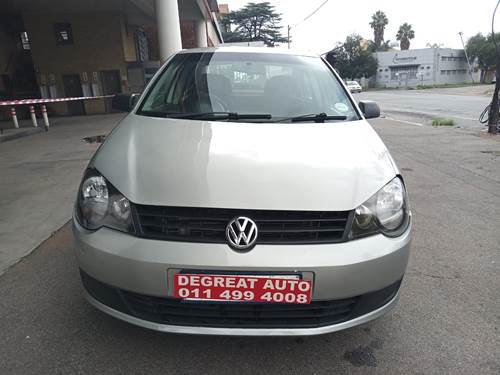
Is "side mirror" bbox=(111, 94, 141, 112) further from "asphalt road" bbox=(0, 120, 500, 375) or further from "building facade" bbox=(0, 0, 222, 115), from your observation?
"building facade" bbox=(0, 0, 222, 115)

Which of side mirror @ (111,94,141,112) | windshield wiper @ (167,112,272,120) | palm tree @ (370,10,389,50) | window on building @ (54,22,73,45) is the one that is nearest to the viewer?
windshield wiper @ (167,112,272,120)

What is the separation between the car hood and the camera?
69.3 inches

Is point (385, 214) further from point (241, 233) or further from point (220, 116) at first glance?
point (220, 116)

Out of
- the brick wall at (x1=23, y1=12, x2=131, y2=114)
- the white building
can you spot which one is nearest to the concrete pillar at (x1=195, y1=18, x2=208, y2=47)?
the brick wall at (x1=23, y1=12, x2=131, y2=114)

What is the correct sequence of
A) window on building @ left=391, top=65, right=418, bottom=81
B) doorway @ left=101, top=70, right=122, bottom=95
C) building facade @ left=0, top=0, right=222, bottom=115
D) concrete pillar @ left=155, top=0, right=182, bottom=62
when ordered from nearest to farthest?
1. concrete pillar @ left=155, top=0, right=182, bottom=62
2. building facade @ left=0, top=0, right=222, bottom=115
3. doorway @ left=101, top=70, right=122, bottom=95
4. window on building @ left=391, top=65, right=418, bottom=81

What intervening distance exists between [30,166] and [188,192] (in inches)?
241

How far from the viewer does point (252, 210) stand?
67.5 inches

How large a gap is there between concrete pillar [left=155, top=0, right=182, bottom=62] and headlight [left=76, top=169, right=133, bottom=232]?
10.4 m

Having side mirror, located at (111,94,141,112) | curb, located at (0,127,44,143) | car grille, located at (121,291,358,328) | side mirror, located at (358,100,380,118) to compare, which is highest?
side mirror, located at (111,94,141,112)

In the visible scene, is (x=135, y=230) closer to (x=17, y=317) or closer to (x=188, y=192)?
(x=188, y=192)

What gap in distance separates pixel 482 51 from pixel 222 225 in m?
70.6

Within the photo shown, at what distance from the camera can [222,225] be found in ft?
5.64

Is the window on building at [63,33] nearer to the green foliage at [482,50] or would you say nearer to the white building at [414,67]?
the white building at [414,67]

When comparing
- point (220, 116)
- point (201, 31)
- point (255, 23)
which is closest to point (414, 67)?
point (255, 23)
